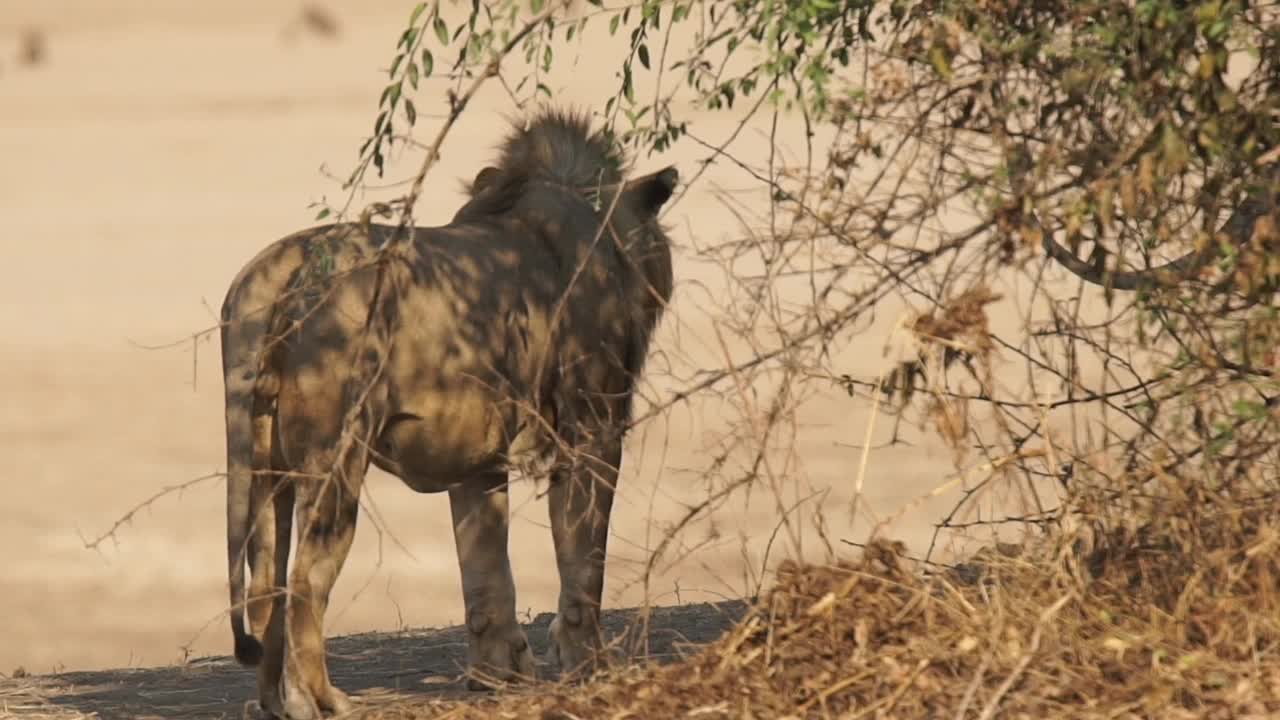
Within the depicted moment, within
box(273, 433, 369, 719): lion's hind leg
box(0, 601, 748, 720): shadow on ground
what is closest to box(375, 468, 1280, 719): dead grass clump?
box(273, 433, 369, 719): lion's hind leg

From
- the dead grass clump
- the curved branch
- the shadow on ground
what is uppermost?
the curved branch

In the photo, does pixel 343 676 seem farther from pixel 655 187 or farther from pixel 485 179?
pixel 655 187

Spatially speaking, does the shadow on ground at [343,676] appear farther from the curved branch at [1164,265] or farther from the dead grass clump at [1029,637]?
the curved branch at [1164,265]

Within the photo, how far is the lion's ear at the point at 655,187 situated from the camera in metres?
8.55

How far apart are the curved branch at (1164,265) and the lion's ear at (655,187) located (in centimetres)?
213

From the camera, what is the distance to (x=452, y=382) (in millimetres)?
7215

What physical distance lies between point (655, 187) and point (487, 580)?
174 centimetres

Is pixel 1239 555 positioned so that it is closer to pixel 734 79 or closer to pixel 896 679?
pixel 896 679

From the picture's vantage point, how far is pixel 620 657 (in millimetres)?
8461

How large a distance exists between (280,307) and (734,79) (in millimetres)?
1615

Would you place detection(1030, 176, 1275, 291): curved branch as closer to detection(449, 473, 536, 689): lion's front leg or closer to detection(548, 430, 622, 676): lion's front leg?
detection(548, 430, 622, 676): lion's front leg

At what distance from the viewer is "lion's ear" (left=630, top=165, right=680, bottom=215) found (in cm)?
855

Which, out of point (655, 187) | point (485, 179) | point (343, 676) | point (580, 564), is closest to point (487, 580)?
point (580, 564)

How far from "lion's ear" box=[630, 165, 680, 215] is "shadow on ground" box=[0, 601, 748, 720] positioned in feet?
5.67
